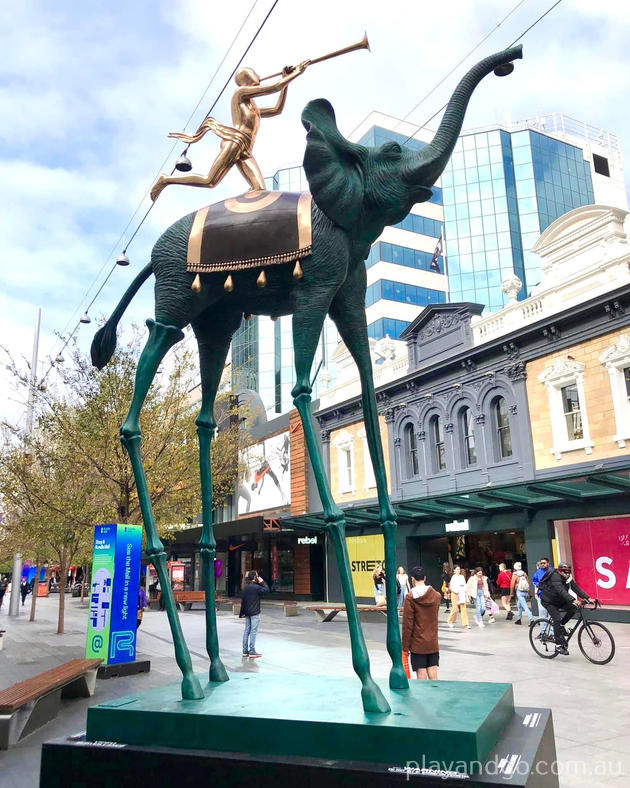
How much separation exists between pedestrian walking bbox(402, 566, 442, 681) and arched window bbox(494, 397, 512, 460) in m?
14.3

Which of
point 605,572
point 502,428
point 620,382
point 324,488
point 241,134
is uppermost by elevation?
point 620,382

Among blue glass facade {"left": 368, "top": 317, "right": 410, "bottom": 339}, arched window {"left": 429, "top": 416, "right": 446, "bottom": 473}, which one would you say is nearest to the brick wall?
arched window {"left": 429, "top": 416, "right": 446, "bottom": 473}

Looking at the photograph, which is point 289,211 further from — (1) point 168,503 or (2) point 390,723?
(1) point 168,503

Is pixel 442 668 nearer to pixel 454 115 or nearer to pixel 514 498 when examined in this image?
pixel 514 498

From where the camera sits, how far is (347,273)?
4.54 meters

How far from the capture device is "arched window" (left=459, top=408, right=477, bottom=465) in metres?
22.1

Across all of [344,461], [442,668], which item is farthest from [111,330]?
[344,461]

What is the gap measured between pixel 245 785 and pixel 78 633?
59.7 ft

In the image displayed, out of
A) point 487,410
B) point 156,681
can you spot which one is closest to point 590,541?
point 487,410

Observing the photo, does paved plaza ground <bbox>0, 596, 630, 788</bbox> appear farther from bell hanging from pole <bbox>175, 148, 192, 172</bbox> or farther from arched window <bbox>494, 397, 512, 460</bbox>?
bell hanging from pole <bbox>175, 148, 192, 172</bbox>

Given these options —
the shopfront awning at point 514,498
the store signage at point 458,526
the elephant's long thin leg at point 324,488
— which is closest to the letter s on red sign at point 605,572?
the shopfront awning at point 514,498

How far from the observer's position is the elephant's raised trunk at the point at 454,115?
4023mm

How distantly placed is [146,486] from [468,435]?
756 inches

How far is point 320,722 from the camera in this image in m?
3.11
